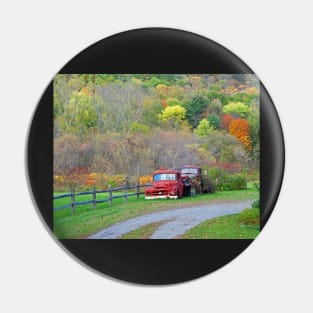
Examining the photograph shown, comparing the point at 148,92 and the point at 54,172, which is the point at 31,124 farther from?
the point at 148,92

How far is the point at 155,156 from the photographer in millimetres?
7199

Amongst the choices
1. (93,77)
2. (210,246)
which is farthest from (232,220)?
(93,77)

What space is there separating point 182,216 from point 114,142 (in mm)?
772

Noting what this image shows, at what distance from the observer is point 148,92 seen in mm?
7215

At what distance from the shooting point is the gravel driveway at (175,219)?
7.12 metres

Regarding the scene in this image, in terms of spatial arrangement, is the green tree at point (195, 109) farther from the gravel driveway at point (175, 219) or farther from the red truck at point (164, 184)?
the gravel driveway at point (175, 219)

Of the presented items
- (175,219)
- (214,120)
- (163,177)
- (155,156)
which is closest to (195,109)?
(214,120)

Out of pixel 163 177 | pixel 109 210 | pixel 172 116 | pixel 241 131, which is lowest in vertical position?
pixel 109 210

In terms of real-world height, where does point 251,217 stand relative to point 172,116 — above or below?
below

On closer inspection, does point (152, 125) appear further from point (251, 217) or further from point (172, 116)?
point (251, 217)

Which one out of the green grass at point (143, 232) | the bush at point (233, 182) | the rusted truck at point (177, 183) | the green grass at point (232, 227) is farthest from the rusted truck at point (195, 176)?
the green grass at point (143, 232)

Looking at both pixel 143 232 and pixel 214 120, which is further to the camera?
pixel 214 120

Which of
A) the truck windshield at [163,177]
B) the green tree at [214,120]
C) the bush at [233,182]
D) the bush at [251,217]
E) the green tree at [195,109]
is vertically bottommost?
the bush at [251,217]

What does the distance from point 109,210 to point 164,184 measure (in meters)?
0.47
